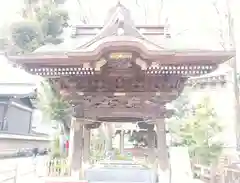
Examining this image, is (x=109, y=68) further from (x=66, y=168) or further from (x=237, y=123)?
(x=237, y=123)

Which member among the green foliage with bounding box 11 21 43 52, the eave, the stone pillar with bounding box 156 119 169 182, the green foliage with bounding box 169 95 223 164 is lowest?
the stone pillar with bounding box 156 119 169 182

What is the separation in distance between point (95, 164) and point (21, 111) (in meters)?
0.95

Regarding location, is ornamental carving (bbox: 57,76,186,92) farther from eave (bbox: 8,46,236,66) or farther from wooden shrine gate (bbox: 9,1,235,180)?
eave (bbox: 8,46,236,66)

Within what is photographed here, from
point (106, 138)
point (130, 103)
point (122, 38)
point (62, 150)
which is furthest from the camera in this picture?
point (62, 150)

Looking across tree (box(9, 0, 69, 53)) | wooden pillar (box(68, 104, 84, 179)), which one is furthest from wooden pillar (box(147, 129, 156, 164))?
tree (box(9, 0, 69, 53))

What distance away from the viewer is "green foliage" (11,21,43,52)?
2.87 m

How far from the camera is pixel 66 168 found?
2623 mm

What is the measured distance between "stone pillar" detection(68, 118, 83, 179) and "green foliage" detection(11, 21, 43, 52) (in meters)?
1.17

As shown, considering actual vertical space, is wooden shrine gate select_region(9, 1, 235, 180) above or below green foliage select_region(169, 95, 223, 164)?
above

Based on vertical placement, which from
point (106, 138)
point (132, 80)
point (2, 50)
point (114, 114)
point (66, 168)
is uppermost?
point (2, 50)

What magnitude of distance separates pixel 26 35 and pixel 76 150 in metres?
1.43

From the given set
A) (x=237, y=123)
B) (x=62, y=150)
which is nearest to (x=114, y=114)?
(x=62, y=150)

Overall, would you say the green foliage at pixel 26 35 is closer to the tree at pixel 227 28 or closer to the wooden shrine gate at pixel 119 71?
the wooden shrine gate at pixel 119 71

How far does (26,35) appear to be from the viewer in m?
2.90
